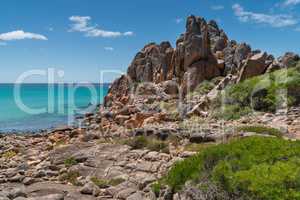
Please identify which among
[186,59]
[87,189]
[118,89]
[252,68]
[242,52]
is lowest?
[87,189]

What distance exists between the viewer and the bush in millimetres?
5645

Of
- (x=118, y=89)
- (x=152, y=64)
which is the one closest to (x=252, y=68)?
(x=152, y=64)

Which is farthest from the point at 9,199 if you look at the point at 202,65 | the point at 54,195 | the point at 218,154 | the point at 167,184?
the point at 202,65

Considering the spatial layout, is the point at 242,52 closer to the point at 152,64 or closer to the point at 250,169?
the point at 152,64

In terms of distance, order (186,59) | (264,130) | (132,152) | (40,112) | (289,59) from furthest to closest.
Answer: (40,112) → (186,59) → (289,59) → (264,130) → (132,152)

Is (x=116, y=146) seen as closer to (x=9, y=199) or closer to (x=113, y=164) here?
(x=113, y=164)

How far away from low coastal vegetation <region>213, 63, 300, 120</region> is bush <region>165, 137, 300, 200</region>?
473 inches

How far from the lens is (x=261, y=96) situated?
818 inches

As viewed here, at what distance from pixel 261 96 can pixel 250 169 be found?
50.0 feet

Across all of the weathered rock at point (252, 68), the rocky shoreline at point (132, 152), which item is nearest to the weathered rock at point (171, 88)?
the rocky shoreline at point (132, 152)

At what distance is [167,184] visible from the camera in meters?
8.20

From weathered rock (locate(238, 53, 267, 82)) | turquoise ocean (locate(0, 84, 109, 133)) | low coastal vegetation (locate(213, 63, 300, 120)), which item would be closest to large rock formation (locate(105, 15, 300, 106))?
weathered rock (locate(238, 53, 267, 82))

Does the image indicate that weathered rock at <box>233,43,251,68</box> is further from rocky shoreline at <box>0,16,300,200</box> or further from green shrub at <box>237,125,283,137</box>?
green shrub at <box>237,125,283,137</box>

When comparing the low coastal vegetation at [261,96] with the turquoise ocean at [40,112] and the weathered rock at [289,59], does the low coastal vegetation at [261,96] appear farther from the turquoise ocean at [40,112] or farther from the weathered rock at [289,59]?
the turquoise ocean at [40,112]
